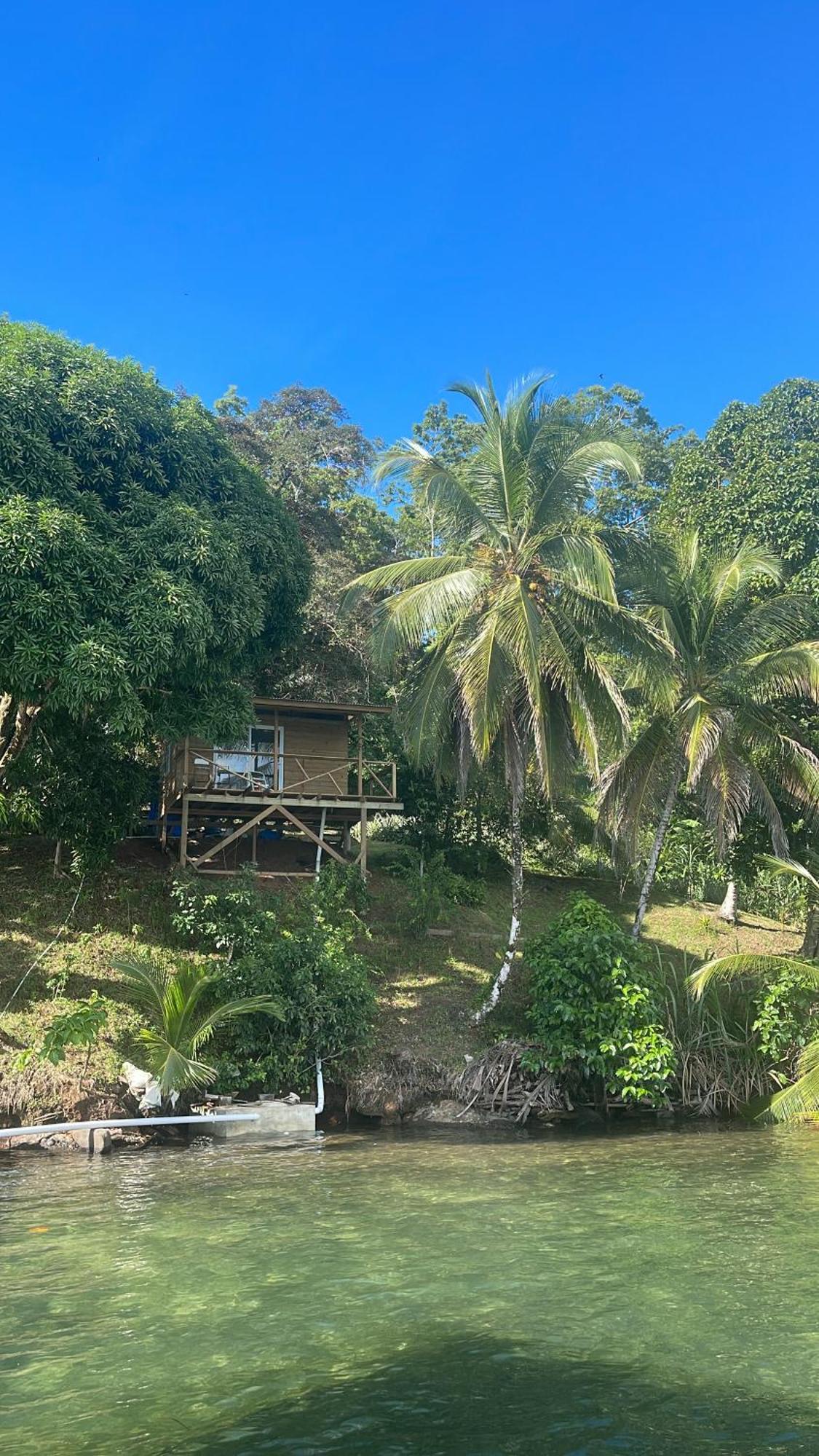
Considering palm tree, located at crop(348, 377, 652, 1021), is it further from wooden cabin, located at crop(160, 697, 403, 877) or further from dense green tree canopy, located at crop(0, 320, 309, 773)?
wooden cabin, located at crop(160, 697, 403, 877)

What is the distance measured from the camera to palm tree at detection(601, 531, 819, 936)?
17906mm

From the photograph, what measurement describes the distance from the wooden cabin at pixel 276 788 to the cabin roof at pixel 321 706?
0.08ft

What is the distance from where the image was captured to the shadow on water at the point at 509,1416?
482cm

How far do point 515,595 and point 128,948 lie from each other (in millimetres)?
9215

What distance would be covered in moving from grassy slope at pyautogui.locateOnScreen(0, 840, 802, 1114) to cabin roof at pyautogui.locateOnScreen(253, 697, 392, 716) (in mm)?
4165

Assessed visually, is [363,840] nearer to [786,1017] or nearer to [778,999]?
[778,999]

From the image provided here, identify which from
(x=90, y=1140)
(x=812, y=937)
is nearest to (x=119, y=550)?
(x=90, y=1140)

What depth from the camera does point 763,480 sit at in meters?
21.9

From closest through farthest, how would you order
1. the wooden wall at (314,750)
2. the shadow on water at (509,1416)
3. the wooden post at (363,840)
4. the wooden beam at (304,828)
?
1. the shadow on water at (509,1416)
2. the wooden beam at (304,828)
3. the wooden post at (363,840)
4. the wooden wall at (314,750)

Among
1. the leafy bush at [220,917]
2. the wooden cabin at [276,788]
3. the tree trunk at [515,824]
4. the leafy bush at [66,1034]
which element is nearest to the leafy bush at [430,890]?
the wooden cabin at [276,788]

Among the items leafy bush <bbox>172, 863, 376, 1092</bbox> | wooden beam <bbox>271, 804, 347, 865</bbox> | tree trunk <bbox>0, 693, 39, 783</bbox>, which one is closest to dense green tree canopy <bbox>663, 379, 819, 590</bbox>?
wooden beam <bbox>271, 804, 347, 865</bbox>

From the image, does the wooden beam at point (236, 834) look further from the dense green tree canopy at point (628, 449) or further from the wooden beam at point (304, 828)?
the dense green tree canopy at point (628, 449)

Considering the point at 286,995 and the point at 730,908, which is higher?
the point at 730,908

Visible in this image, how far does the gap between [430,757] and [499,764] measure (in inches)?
54.1
